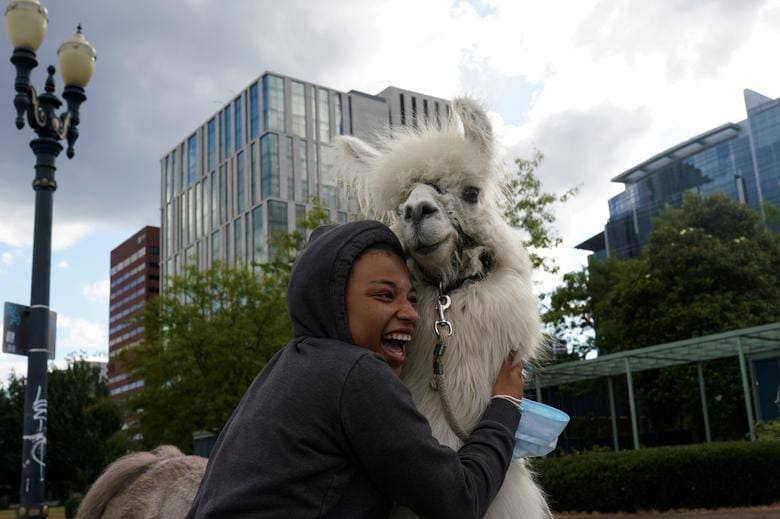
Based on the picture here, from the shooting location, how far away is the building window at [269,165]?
224 ft

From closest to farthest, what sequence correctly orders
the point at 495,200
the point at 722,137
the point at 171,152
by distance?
the point at 495,200 → the point at 722,137 → the point at 171,152

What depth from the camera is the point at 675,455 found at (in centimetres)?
1320

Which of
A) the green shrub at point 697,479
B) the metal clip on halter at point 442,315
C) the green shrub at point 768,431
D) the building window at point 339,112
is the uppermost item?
the building window at point 339,112

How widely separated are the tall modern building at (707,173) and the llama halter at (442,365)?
215ft

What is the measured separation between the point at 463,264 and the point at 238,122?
247ft

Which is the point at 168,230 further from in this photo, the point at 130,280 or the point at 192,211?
the point at 130,280

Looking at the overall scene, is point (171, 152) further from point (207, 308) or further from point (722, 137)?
point (207, 308)

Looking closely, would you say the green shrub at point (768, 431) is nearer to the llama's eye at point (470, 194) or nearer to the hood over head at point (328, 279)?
the llama's eye at point (470, 194)

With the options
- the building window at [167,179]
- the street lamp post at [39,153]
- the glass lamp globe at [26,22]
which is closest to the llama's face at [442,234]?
the street lamp post at [39,153]

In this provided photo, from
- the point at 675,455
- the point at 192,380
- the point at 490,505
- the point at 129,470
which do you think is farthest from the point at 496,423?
the point at 192,380

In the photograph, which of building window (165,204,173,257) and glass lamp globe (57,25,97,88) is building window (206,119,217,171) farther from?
glass lamp globe (57,25,97,88)

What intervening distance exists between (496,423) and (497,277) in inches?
20.0

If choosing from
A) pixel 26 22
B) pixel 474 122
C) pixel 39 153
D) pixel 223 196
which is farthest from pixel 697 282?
pixel 223 196

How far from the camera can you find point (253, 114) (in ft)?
234
